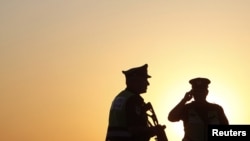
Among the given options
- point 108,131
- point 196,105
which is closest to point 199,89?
point 196,105

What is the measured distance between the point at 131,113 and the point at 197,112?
59.3 inches

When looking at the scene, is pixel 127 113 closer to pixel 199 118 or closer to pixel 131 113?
pixel 131 113

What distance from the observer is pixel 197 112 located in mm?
29844

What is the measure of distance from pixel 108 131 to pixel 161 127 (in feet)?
3.70

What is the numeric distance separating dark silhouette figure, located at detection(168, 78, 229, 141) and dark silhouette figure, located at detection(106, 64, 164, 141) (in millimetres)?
616

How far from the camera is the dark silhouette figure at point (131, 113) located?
1146 inches

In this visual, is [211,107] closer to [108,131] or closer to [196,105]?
[196,105]

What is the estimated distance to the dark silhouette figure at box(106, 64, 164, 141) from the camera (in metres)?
29.1

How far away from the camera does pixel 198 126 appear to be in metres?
29.6

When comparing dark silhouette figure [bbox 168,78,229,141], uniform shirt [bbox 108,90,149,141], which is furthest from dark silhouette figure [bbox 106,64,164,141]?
dark silhouette figure [bbox 168,78,229,141]

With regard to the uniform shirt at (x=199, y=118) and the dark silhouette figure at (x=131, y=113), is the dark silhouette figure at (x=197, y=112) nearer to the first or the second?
the uniform shirt at (x=199, y=118)

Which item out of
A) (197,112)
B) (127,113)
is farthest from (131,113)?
(197,112)

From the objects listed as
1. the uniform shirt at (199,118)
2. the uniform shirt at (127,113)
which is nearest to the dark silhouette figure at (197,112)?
the uniform shirt at (199,118)

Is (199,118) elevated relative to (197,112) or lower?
lower
